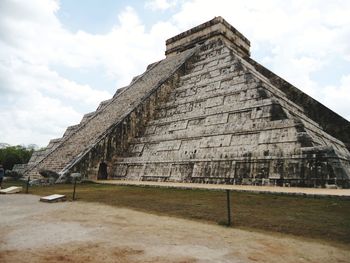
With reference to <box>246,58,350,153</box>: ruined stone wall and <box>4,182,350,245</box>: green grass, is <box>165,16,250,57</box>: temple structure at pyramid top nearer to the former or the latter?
<box>246,58,350,153</box>: ruined stone wall

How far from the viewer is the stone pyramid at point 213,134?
28.9ft

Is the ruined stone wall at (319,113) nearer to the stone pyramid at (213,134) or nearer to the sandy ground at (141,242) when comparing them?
the stone pyramid at (213,134)

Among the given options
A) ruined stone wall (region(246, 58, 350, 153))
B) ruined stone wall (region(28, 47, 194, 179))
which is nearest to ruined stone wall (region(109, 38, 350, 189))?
ruined stone wall (region(246, 58, 350, 153))

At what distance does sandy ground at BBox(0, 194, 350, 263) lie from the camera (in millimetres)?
3322

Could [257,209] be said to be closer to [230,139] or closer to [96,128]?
[230,139]

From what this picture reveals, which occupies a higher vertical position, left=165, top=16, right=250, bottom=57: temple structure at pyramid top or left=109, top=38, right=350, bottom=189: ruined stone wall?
left=165, top=16, right=250, bottom=57: temple structure at pyramid top

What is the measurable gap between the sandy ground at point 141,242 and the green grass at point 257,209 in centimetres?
44

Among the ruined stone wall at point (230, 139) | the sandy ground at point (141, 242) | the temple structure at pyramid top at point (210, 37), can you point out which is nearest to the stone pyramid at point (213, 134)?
the ruined stone wall at point (230, 139)

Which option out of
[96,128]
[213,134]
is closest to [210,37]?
[96,128]

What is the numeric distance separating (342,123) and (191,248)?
11.0 m

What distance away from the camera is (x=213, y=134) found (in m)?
11.4

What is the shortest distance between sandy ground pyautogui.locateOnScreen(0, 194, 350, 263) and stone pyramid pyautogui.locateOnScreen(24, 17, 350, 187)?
461cm

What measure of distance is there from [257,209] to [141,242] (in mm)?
2949

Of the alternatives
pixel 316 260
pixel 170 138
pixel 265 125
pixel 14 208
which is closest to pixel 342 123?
pixel 265 125
